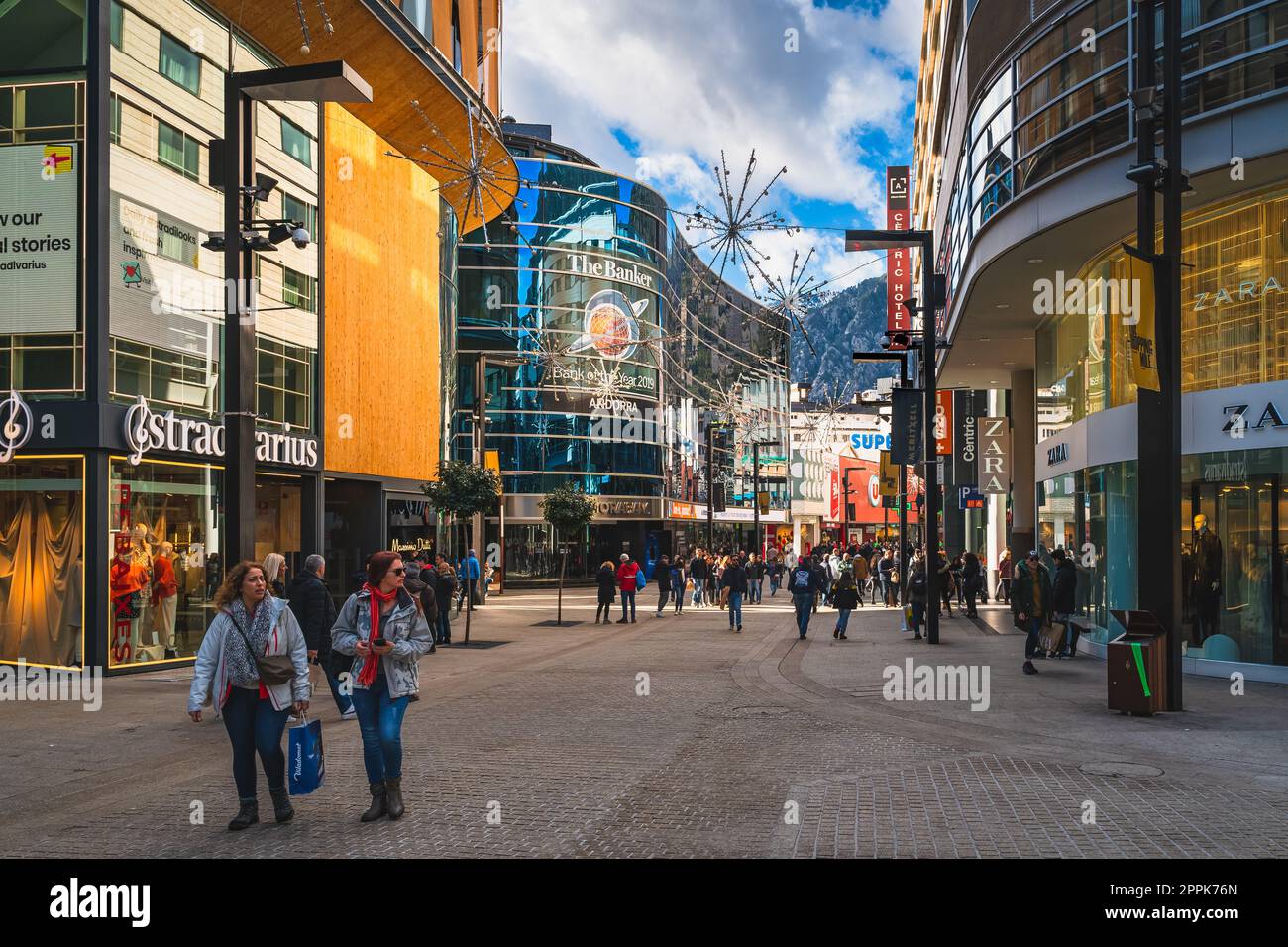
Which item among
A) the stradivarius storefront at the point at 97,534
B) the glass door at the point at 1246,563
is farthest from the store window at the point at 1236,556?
the stradivarius storefront at the point at 97,534

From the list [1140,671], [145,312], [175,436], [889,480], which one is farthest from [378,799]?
[889,480]

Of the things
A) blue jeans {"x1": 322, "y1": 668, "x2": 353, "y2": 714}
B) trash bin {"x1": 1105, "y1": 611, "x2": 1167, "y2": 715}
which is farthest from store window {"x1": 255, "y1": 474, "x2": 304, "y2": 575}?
trash bin {"x1": 1105, "y1": 611, "x2": 1167, "y2": 715}

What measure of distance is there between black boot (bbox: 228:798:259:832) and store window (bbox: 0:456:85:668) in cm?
1032

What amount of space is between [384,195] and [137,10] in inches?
379

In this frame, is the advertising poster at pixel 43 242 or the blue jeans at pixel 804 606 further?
the blue jeans at pixel 804 606

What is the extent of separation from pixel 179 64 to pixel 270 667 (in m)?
14.8

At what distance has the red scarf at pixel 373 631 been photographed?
7.66 meters

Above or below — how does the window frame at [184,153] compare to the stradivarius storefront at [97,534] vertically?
above

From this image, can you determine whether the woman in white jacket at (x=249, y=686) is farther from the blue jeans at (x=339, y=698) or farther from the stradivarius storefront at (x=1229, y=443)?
the stradivarius storefront at (x=1229, y=443)

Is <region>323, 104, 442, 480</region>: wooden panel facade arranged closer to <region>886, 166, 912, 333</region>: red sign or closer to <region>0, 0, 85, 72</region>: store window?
<region>0, 0, 85, 72</region>: store window

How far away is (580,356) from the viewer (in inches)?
2050

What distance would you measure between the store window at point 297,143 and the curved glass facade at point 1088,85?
13.2 m

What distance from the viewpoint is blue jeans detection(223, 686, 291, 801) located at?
7.66 meters
